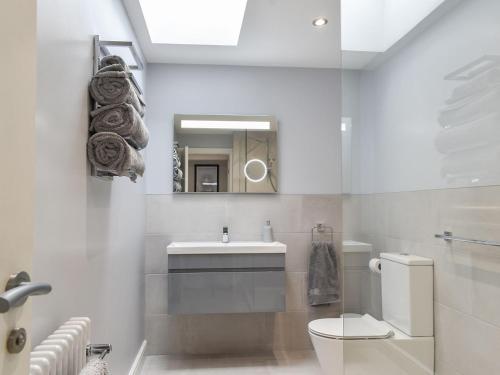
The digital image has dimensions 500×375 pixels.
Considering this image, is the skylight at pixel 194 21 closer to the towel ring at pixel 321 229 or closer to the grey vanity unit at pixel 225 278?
the grey vanity unit at pixel 225 278

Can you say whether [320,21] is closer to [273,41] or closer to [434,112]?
[273,41]

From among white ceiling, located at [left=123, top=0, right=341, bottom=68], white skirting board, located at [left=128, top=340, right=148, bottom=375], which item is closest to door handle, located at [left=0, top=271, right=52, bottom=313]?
white ceiling, located at [left=123, top=0, right=341, bottom=68]

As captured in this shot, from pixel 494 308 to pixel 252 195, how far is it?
2.01m

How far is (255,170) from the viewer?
10.8ft

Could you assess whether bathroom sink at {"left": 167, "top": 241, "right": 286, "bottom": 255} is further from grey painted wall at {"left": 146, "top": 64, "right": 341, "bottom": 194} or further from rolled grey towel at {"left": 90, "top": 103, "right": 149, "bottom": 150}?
rolled grey towel at {"left": 90, "top": 103, "right": 149, "bottom": 150}

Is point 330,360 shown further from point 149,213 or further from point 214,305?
point 149,213

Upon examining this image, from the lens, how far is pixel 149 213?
3.20 m

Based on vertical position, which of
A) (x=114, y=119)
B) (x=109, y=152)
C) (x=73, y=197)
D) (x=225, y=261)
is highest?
(x=114, y=119)

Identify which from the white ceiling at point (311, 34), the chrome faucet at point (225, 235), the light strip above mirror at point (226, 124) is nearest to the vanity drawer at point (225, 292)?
the chrome faucet at point (225, 235)

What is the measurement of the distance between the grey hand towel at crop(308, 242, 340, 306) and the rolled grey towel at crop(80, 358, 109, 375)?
7.11ft

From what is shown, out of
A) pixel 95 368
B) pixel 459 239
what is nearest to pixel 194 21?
pixel 459 239

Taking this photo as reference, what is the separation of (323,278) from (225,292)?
85cm

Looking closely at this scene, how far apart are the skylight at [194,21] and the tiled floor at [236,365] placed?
240cm

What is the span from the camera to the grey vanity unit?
282 cm
